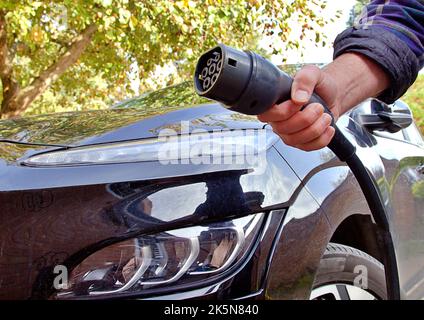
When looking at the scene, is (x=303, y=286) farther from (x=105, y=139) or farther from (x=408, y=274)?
(x=408, y=274)

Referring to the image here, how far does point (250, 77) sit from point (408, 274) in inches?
67.8

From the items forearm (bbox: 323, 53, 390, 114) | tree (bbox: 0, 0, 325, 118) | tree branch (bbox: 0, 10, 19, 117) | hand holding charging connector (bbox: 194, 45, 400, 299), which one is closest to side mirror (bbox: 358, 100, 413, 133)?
forearm (bbox: 323, 53, 390, 114)

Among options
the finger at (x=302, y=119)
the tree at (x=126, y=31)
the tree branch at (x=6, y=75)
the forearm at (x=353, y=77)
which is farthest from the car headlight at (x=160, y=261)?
the tree branch at (x=6, y=75)

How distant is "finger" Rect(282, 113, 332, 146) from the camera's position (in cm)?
108

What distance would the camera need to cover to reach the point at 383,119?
2352mm

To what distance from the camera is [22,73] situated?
934 centimetres

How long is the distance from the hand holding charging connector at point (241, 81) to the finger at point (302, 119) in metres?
0.05

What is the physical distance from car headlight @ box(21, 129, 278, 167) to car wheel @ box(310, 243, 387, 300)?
0.47m

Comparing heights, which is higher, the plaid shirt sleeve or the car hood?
the plaid shirt sleeve

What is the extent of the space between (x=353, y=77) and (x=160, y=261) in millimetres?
701

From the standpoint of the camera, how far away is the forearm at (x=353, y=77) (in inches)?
48.1

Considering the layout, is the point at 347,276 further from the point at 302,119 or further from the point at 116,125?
the point at 116,125

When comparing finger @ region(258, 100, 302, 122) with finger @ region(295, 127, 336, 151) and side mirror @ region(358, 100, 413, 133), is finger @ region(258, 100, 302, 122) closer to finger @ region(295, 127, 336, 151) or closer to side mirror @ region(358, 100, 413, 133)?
finger @ region(295, 127, 336, 151)

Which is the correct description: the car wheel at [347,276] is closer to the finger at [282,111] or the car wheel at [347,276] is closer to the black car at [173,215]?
the black car at [173,215]
